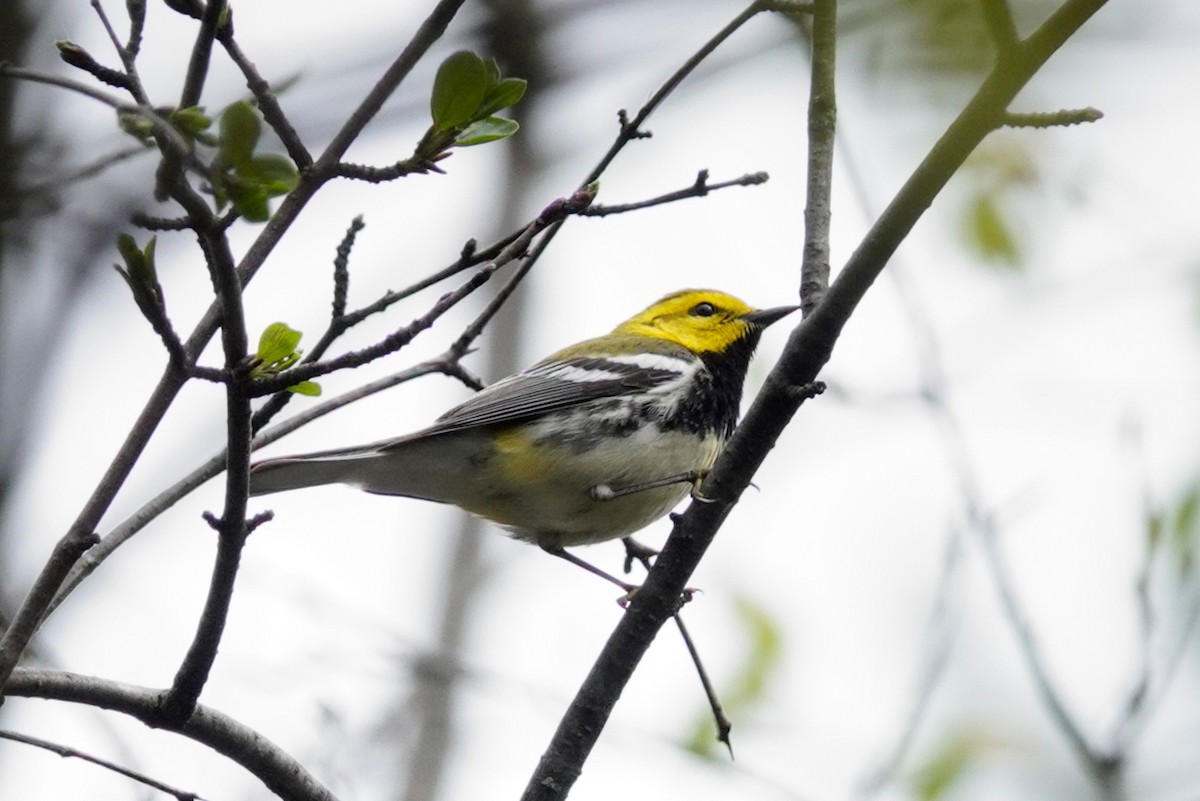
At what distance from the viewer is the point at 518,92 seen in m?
2.52

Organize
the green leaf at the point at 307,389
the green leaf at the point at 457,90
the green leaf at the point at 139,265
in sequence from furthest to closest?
the green leaf at the point at 307,389
the green leaf at the point at 457,90
the green leaf at the point at 139,265

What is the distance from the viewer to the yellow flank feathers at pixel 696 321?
625cm

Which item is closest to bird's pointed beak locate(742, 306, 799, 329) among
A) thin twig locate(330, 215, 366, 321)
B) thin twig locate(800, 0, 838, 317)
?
thin twig locate(800, 0, 838, 317)

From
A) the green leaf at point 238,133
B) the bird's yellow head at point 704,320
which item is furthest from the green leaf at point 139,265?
the bird's yellow head at point 704,320

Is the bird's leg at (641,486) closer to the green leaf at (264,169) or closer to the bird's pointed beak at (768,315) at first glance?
the bird's pointed beak at (768,315)

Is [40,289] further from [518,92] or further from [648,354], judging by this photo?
[518,92]

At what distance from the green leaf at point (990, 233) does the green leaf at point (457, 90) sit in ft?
12.4

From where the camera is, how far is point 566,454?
205 inches

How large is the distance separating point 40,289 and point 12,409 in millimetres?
625

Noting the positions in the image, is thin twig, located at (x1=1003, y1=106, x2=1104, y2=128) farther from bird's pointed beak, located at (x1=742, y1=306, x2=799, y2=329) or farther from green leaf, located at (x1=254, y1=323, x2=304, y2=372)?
bird's pointed beak, located at (x1=742, y1=306, x2=799, y2=329)

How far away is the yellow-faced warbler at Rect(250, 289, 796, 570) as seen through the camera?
511 centimetres

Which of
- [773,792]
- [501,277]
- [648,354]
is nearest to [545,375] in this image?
[648,354]

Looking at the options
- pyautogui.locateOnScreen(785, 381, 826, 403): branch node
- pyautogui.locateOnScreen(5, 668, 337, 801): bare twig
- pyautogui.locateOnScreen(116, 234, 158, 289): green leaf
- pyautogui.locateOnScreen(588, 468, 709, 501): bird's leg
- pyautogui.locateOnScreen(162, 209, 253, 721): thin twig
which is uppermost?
pyautogui.locateOnScreen(588, 468, 709, 501): bird's leg

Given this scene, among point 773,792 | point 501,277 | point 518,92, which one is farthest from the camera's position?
point 501,277
